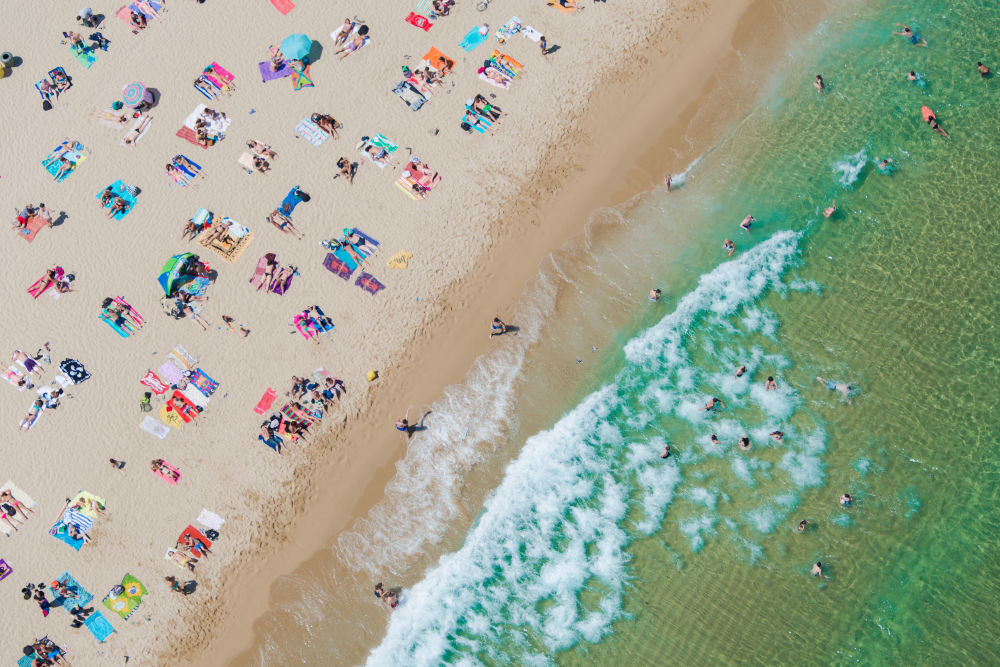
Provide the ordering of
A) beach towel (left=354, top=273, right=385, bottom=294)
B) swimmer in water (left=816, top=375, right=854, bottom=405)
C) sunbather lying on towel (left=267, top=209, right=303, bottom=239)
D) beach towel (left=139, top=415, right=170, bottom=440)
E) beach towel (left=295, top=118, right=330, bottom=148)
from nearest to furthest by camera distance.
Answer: swimmer in water (left=816, top=375, right=854, bottom=405)
beach towel (left=139, top=415, right=170, bottom=440)
beach towel (left=354, top=273, right=385, bottom=294)
sunbather lying on towel (left=267, top=209, right=303, bottom=239)
beach towel (left=295, top=118, right=330, bottom=148)

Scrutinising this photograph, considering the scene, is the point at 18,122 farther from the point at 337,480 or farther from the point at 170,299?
the point at 337,480

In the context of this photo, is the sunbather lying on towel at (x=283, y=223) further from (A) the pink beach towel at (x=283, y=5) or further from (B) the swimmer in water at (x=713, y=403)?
(B) the swimmer in water at (x=713, y=403)

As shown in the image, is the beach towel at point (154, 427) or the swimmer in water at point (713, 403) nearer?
Result: the swimmer in water at point (713, 403)

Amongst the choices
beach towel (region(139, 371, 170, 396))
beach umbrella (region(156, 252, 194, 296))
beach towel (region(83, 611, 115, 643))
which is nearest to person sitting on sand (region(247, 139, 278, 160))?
beach umbrella (region(156, 252, 194, 296))

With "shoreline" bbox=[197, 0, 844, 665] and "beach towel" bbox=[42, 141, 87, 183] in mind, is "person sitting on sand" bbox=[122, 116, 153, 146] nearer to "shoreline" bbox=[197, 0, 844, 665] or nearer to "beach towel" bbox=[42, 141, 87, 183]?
"beach towel" bbox=[42, 141, 87, 183]

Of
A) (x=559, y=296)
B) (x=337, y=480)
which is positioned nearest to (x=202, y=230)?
(x=337, y=480)

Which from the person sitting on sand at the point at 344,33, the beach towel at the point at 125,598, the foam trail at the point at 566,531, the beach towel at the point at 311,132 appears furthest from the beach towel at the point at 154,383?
the person sitting on sand at the point at 344,33
